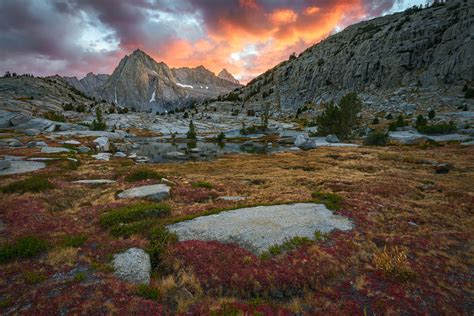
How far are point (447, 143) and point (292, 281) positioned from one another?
61.9 m

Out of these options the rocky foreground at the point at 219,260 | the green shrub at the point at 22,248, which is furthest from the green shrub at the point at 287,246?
→ the green shrub at the point at 22,248

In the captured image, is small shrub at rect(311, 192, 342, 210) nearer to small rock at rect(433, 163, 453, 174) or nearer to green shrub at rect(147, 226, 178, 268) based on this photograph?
green shrub at rect(147, 226, 178, 268)

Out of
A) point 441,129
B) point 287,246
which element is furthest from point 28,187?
A: point 441,129

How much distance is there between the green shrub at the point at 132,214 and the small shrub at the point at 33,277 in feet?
16.7

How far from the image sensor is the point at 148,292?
8477mm

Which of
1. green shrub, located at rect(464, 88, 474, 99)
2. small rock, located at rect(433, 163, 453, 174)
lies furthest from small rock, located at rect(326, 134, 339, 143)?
green shrub, located at rect(464, 88, 474, 99)

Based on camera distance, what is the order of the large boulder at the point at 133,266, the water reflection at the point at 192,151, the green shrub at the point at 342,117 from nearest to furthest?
the large boulder at the point at 133,266 → the water reflection at the point at 192,151 → the green shrub at the point at 342,117

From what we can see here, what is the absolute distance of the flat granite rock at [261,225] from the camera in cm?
1217

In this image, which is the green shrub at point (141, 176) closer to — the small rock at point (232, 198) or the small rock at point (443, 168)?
the small rock at point (232, 198)

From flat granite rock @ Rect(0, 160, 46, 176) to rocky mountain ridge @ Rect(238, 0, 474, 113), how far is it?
142 m

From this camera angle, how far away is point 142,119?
553 ft

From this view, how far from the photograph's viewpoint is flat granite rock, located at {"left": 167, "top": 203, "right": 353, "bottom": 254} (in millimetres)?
12172

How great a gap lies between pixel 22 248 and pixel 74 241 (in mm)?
1904

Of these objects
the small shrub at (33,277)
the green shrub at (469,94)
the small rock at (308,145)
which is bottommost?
the small rock at (308,145)
